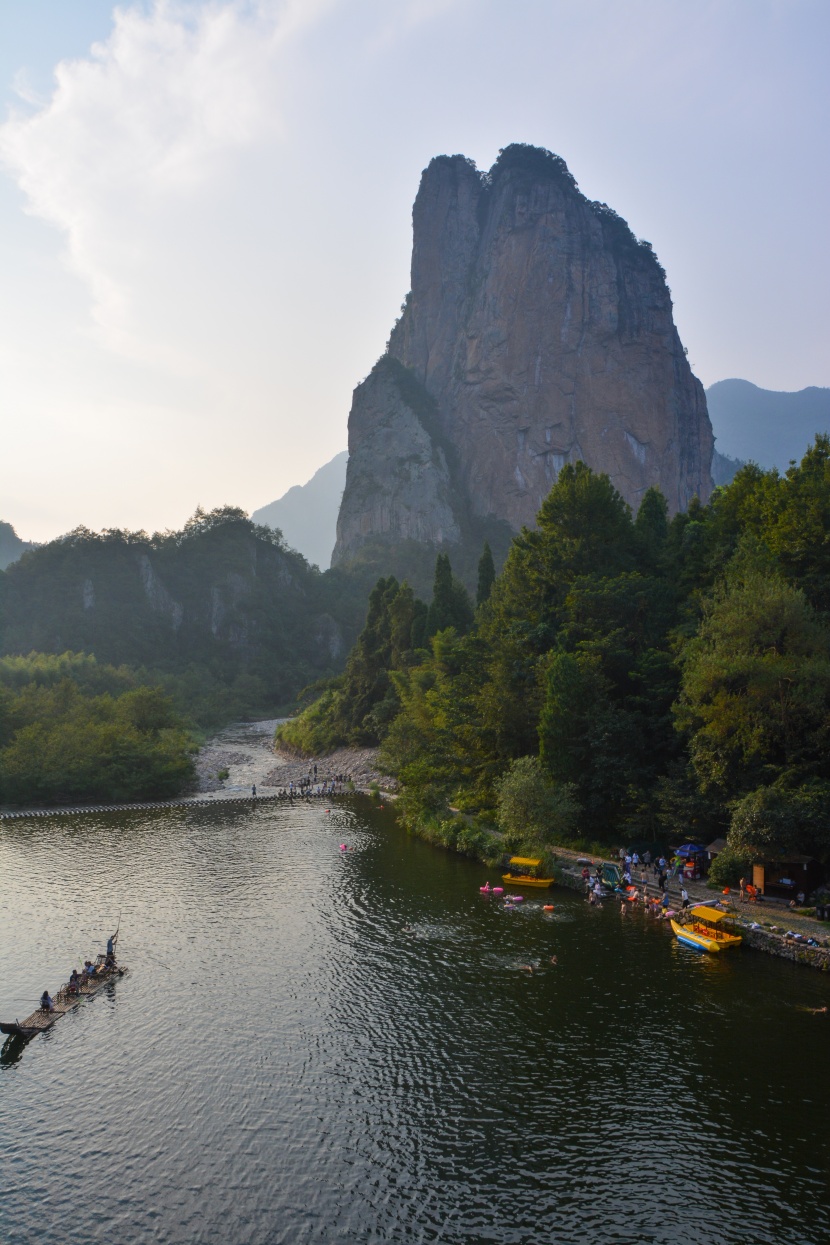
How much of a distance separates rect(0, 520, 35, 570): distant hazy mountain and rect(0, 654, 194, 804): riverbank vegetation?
Answer: 404 feet

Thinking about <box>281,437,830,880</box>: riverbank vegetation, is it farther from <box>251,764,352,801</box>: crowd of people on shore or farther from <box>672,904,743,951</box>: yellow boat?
<box>251,764,352,801</box>: crowd of people on shore

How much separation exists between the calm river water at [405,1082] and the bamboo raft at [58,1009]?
367mm

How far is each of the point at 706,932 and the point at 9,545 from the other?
180745 mm

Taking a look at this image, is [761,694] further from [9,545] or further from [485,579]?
[9,545]

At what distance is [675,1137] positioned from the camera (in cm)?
1560

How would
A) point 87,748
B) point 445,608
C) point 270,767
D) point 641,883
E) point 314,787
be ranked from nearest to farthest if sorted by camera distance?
point 641,883
point 87,748
point 314,787
point 445,608
point 270,767

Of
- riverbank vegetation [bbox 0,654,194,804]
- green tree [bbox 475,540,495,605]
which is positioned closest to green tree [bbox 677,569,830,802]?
riverbank vegetation [bbox 0,654,194,804]

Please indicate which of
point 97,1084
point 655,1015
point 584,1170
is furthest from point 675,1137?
point 97,1084

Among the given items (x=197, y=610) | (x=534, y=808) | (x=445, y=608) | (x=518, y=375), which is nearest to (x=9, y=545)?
(x=197, y=610)

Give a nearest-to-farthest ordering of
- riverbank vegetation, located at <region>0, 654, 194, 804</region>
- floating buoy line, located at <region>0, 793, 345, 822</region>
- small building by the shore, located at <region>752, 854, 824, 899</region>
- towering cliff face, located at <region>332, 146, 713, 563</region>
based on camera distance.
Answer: small building by the shore, located at <region>752, 854, 824, 899</region> → floating buoy line, located at <region>0, 793, 345, 822</region> → riverbank vegetation, located at <region>0, 654, 194, 804</region> → towering cliff face, located at <region>332, 146, 713, 563</region>

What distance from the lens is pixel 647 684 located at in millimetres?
37969

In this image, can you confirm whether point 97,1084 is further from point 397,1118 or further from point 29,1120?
point 397,1118

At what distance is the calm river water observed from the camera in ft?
45.0

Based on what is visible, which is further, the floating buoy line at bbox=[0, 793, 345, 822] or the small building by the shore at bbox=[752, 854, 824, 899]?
the floating buoy line at bbox=[0, 793, 345, 822]
